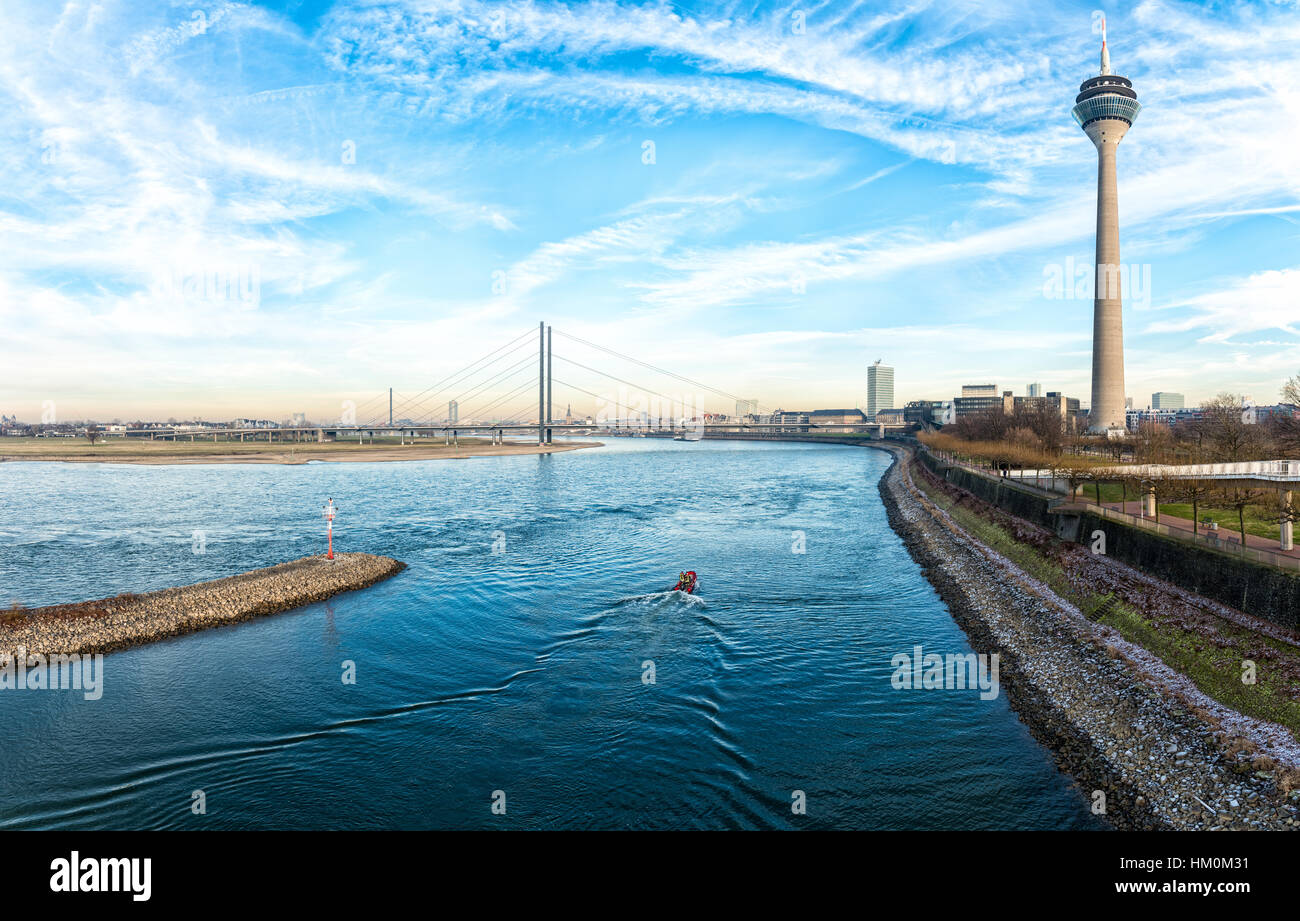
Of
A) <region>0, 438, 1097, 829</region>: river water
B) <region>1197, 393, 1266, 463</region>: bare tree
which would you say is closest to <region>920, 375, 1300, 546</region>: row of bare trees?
<region>1197, 393, 1266, 463</region>: bare tree

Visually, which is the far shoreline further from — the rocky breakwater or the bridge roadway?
the rocky breakwater

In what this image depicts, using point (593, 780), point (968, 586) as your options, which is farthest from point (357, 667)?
point (968, 586)

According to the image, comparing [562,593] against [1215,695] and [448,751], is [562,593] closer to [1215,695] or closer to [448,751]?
[448,751]

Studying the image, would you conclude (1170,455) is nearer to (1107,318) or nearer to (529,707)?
(529,707)

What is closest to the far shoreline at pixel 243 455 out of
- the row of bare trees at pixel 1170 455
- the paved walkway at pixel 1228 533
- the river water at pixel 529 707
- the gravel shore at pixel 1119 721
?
the river water at pixel 529 707

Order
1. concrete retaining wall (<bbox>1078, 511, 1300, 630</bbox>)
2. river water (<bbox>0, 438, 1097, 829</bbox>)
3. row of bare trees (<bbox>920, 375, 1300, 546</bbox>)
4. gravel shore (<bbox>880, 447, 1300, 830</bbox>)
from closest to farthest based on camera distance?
gravel shore (<bbox>880, 447, 1300, 830</bbox>)
river water (<bbox>0, 438, 1097, 829</bbox>)
concrete retaining wall (<bbox>1078, 511, 1300, 630</bbox>)
row of bare trees (<bbox>920, 375, 1300, 546</bbox>)
